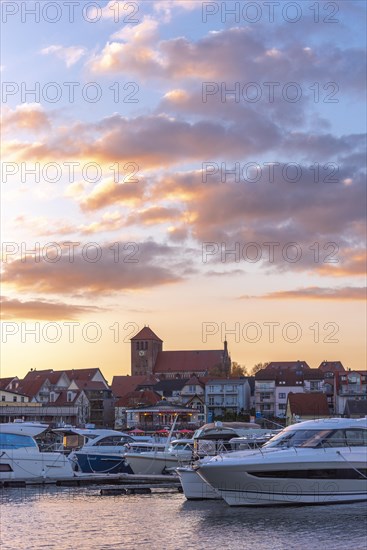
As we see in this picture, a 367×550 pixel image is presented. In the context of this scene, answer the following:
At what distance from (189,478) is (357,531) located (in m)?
10.1

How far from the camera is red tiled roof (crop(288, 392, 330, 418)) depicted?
110 m

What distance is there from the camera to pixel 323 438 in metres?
34.0

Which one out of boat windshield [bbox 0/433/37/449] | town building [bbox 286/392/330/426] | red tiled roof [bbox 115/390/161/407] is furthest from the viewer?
red tiled roof [bbox 115/390/161/407]

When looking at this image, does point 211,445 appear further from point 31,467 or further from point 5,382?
point 5,382

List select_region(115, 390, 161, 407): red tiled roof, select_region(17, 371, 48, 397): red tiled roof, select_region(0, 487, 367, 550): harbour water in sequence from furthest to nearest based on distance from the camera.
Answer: select_region(17, 371, 48, 397): red tiled roof
select_region(115, 390, 161, 407): red tiled roof
select_region(0, 487, 367, 550): harbour water

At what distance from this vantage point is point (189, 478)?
36.8 m

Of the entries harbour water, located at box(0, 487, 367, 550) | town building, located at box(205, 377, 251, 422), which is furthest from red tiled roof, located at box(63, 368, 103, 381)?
harbour water, located at box(0, 487, 367, 550)

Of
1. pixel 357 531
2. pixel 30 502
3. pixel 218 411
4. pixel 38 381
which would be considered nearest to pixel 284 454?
pixel 357 531

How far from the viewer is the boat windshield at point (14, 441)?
43.7 metres


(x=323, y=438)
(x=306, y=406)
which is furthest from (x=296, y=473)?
(x=306, y=406)

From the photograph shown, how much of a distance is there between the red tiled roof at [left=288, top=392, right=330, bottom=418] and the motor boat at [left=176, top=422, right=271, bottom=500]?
55935 mm

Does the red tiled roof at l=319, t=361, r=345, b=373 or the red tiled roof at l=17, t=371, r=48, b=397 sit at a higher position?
the red tiled roof at l=319, t=361, r=345, b=373

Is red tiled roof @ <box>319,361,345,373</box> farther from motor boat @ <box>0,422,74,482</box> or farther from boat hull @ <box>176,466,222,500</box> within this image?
boat hull @ <box>176,466,222,500</box>

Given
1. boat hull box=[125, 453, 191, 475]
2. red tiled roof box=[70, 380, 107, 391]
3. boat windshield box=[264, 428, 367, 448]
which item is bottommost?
boat hull box=[125, 453, 191, 475]
